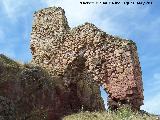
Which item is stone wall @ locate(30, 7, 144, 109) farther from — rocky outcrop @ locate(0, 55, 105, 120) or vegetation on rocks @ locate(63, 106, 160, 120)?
vegetation on rocks @ locate(63, 106, 160, 120)

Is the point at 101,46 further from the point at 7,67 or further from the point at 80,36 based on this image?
the point at 7,67

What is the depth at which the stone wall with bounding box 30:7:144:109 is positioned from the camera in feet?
78.6

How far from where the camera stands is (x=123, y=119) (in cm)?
1892

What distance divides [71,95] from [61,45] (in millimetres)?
2862

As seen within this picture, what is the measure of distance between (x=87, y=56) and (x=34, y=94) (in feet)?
14.5

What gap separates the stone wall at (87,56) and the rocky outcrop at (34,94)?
0.90m

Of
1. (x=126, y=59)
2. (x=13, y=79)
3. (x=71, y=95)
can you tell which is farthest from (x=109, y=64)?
(x=13, y=79)

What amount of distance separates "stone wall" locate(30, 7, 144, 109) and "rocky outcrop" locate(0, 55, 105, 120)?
0.90 m

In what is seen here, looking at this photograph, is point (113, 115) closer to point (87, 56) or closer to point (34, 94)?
point (34, 94)

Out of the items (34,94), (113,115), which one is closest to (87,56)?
(34,94)

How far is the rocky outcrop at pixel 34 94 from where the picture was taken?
2057cm

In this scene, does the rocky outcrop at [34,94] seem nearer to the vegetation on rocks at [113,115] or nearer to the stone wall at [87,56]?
the stone wall at [87,56]

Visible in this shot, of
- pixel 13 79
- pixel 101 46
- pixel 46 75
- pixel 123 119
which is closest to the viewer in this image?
pixel 123 119

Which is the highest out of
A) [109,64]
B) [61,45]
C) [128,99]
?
[61,45]
